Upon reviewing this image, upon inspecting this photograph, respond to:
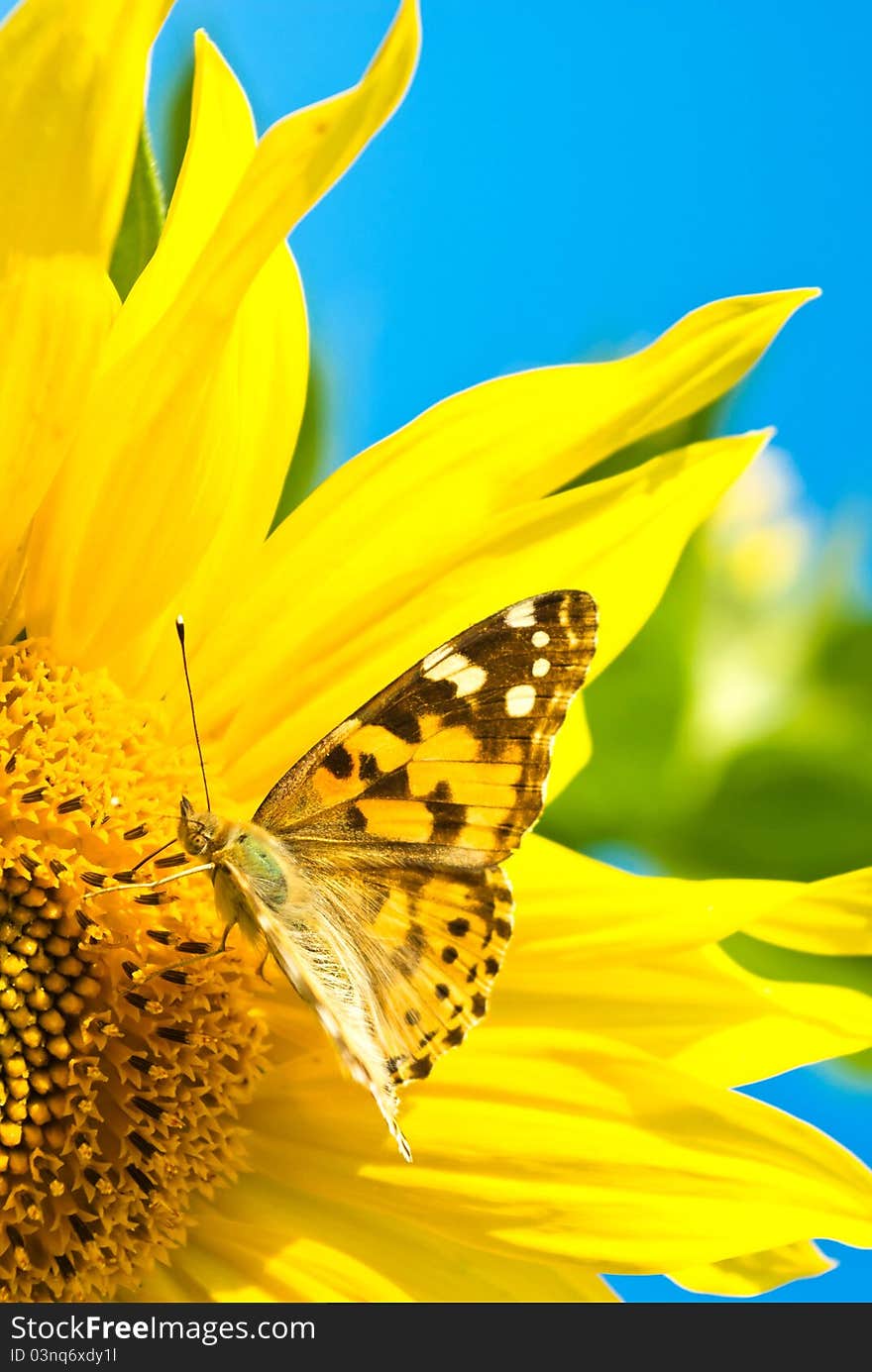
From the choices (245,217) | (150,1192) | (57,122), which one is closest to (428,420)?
(245,217)

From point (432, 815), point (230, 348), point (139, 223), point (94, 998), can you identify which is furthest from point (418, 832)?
point (139, 223)

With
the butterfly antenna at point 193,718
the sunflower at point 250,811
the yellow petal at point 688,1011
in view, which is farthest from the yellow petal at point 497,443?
the yellow petal at point 688,1011

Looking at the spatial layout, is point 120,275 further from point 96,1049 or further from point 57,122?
point 96,1049

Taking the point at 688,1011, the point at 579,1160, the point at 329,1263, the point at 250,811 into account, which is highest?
the point at 250,811

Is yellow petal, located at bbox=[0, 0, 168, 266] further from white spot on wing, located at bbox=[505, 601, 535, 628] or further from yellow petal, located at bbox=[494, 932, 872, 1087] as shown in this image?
yellow petal, located at bbox=[494, 932, 872, 1087]

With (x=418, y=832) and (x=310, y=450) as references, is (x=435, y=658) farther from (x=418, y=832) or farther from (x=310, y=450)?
(x=310, y=450)

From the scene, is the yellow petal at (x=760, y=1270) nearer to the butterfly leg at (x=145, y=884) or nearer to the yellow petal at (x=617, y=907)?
the yellow petal at (x=617, y=907)

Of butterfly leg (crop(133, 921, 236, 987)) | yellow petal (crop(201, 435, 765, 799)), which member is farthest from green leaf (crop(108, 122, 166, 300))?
butterfly leg (crop(133, 921, 236, 987))
